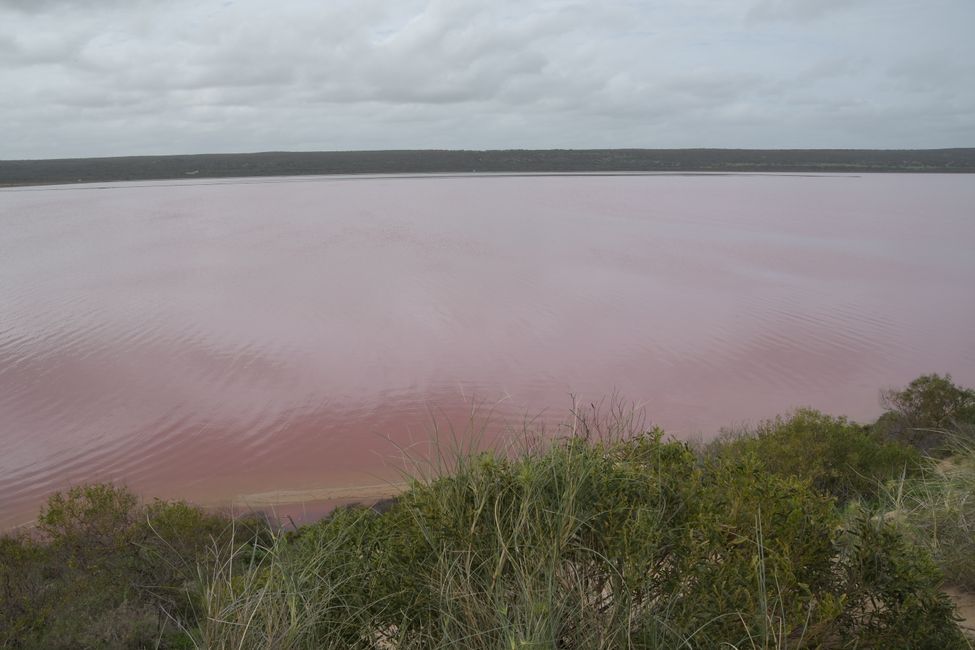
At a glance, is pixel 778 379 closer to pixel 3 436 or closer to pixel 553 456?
pixel 553 456

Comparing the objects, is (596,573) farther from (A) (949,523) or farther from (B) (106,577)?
(B) (106,577)

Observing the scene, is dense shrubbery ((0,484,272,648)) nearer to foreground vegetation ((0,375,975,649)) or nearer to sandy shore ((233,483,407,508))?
foreground vegetation ((0,375,975,649))

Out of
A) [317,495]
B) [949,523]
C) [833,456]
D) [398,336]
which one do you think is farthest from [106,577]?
[398,336]

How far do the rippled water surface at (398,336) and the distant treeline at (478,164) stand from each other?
6736 cm

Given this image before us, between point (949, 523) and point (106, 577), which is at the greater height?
point (949, 523)

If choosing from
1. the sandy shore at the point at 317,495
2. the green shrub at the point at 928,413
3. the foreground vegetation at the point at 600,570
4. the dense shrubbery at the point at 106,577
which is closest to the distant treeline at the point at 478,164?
the sandy shore at the point at 317,495

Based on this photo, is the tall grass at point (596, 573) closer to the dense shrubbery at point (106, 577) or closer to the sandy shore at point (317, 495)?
the dense shrubbery at point (106, 577)

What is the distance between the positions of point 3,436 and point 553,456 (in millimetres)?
10168

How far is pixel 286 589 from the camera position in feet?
9.00

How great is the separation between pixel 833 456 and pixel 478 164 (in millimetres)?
107210

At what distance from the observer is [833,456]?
616 cm

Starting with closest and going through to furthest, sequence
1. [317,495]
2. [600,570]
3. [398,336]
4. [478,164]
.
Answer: [600,570] → [317,495] → [398,336] → [478,164]

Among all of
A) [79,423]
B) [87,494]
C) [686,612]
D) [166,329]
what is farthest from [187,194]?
[686,612]

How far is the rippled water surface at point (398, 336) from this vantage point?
32.3 feet
